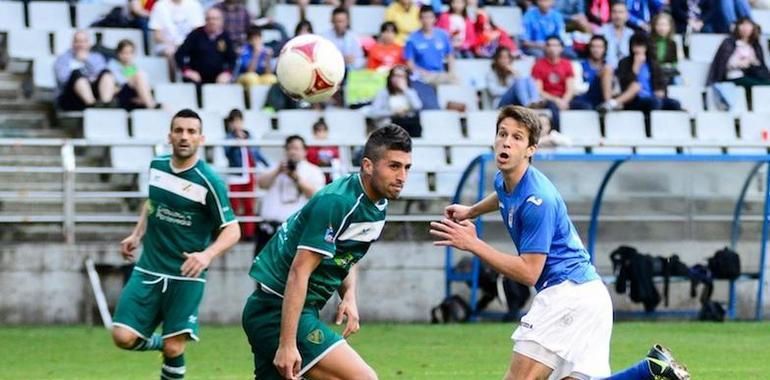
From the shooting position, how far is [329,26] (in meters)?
21.8

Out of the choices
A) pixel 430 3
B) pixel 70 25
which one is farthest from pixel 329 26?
pixel 70 25

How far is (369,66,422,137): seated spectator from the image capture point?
64.6 ft

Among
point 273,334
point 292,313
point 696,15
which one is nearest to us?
point 292,313

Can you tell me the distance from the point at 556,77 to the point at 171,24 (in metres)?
4.78

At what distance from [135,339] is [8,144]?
6.41m

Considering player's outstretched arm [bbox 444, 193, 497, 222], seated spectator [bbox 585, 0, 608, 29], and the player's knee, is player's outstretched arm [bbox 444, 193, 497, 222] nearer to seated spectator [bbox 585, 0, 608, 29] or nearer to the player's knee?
the player's knee

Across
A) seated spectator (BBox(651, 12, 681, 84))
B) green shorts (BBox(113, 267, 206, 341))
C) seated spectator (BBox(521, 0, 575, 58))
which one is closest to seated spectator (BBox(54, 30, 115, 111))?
seated spectator (BBox(521, 0, 575, 58))

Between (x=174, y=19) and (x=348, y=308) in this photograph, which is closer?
(x=348, y=308)

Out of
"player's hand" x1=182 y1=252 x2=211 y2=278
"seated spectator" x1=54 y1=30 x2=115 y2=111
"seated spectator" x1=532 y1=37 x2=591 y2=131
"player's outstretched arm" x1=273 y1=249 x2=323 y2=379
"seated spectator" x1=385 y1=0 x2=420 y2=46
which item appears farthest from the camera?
"seated spectator" x1=385 y1=0 x2=420 y2=46

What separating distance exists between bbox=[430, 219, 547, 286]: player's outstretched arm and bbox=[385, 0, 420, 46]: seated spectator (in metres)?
13.4

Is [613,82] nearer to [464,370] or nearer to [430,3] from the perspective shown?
[430,3]

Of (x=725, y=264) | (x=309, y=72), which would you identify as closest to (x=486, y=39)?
(x=725, y=264)

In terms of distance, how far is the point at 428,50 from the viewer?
826 inches

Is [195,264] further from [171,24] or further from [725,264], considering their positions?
[171,24]
